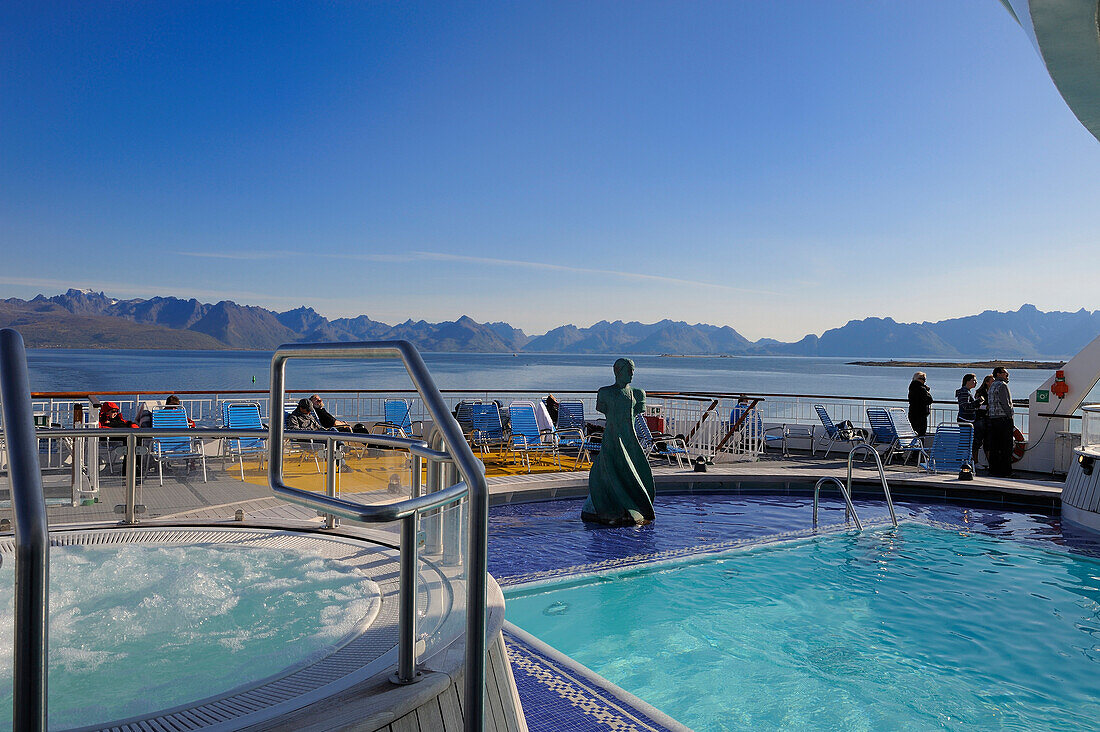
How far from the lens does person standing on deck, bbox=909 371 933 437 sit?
466 inches

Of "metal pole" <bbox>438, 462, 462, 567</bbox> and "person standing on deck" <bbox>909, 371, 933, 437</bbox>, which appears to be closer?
"metal pole" <bbox>438, 462, 462, 567</bbox>

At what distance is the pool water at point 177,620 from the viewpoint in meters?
2.03

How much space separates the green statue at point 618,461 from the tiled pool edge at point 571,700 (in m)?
3.90

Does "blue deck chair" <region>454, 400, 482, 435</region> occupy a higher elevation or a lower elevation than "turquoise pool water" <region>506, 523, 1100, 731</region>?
higher

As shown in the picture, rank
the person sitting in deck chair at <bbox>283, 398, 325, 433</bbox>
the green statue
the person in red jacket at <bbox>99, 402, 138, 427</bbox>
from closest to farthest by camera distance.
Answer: the green statue < the person in red jacket at <bbox>99, 402, 138, 427</bbox> < the person sitting in deck chair at <bbox>283, 398, 325, 433</bbox>

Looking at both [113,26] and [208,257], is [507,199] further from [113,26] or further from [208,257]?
[208,257]

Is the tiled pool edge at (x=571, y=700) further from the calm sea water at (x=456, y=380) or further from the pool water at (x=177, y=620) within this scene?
the calm sea water at (x=456, y=380)

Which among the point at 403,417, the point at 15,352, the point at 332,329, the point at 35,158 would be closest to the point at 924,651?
the point at 15,352

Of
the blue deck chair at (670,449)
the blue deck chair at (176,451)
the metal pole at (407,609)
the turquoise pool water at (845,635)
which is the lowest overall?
the turquoise pool water at (845,635)

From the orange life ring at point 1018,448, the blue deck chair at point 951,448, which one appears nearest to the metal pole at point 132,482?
the blue deck chair at point 951,448

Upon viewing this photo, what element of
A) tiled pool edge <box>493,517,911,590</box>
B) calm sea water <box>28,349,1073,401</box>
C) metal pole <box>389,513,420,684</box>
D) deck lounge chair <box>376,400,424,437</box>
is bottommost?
calm sea water <box>28,349,1073,401</box>

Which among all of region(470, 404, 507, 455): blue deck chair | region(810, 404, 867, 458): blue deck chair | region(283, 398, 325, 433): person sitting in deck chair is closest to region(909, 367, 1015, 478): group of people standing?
region(810, 404, 867, 458): blue deck chair

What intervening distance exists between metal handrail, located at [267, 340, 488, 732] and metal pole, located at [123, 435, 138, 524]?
7.89ft

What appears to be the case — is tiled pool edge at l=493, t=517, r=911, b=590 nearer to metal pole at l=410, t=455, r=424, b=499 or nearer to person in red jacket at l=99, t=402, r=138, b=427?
metal pole at l=410, t=455, r=424, b=499
